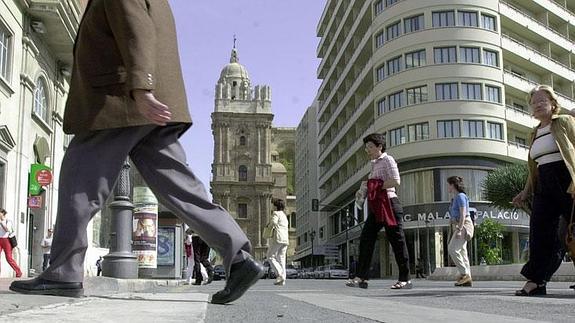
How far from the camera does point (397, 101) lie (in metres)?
45.9

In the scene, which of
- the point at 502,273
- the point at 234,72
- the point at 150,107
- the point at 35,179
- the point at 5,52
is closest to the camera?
the point at 150,107

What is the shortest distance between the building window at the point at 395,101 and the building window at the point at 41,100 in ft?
90.9

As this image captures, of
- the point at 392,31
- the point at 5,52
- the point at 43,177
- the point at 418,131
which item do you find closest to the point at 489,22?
the point at 392,31

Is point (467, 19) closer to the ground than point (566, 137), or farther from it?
farther from it

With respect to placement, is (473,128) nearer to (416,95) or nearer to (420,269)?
(416,95)

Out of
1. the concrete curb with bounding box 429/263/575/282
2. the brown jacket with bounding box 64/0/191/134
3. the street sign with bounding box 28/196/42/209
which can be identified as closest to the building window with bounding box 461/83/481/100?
the concrete curb with bounding box 429/263/575/282

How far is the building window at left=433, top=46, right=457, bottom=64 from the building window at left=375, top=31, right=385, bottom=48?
4.81m

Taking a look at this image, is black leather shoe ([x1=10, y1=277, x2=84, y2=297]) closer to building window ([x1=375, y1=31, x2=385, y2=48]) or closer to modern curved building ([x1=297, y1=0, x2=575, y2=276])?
modern curved building ([x1=297, y1=0, x2=575, y2=276])

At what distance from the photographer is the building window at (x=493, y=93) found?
143 feet

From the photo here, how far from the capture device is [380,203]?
26.3ft

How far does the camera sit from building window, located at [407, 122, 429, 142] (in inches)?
1722

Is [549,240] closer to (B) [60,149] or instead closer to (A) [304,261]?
(B) [60,149]

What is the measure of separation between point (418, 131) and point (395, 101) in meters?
3.12

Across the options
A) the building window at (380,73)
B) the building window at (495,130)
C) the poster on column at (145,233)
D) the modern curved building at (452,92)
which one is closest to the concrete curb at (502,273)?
the poster on column at (145,233)
